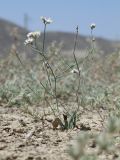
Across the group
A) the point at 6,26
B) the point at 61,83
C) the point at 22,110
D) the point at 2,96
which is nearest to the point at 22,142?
the point at 22,110

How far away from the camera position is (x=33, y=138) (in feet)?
13.5

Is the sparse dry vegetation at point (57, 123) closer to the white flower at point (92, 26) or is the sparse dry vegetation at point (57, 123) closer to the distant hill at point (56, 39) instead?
the white flower at point (92, 26)

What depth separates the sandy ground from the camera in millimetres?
3461

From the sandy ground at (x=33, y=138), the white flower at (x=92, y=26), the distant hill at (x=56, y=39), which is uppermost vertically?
the distant hill at (x=56, y=39)

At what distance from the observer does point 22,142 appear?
393cm

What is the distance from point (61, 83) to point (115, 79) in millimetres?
1980

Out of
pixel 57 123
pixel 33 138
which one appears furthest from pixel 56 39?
pixel 33 138

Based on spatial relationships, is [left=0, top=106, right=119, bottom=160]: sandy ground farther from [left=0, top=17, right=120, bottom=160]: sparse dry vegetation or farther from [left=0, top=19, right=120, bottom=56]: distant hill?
[left=0, top=19, right=120, bottom=56]: distant hill

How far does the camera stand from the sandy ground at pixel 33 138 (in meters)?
3.46

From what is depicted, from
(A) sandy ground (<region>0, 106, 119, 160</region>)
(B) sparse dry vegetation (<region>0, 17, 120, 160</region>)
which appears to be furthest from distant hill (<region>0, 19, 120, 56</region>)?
(A) sandy ground (<region>0, 106, 119, 160</region>)

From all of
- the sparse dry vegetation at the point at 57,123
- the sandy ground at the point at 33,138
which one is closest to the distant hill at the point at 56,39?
the sparse dry vegetation at the point at 57,123

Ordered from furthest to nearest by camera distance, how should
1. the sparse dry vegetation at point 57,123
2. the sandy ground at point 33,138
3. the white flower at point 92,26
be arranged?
the white flower at point 92,26 → the sandy ground at point 33,138 → the sparse dry vegetation at point 57,123

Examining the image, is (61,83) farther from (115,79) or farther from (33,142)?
(33,142)

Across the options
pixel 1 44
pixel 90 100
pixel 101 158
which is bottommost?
pixel 101 158
